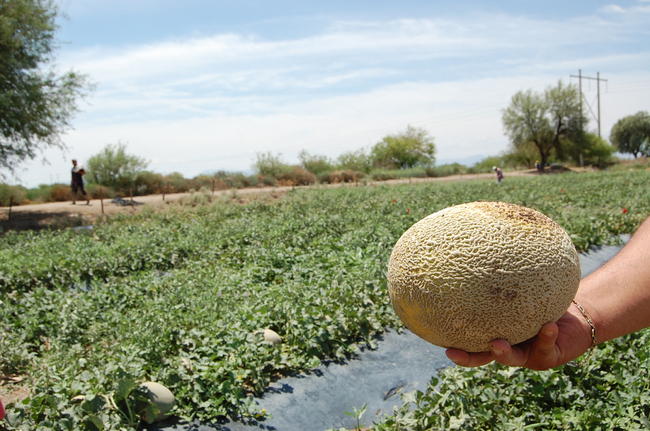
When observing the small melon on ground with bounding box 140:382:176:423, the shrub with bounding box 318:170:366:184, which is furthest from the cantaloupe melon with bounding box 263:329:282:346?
the shrub with bounding box 318:170:366:184

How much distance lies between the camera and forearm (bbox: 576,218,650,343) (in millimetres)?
2016

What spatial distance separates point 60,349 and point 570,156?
5281cm

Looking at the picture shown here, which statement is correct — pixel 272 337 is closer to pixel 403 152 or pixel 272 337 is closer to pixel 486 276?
pixel 486 276

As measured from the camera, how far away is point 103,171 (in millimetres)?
24172

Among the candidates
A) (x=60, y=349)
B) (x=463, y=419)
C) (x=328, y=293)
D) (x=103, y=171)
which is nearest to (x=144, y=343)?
(x=60, y=349)

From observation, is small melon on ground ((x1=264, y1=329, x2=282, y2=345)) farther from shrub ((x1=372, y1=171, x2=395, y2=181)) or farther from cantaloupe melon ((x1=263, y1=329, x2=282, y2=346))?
shrub ((x1=372, y1=171, x2=395, y2=181))

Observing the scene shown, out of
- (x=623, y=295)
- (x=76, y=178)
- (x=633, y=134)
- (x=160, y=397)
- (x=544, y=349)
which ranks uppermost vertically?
(x=633, y=134)

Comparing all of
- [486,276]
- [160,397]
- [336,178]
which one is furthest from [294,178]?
[486,276]

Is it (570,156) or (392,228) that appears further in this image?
(570,156)

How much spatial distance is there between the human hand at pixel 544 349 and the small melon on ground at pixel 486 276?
0.05 metres

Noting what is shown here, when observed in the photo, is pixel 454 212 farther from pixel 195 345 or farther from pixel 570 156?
pixel 570 156

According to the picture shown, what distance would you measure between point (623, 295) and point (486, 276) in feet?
2.61

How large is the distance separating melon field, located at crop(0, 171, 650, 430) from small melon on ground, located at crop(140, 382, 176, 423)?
8cm

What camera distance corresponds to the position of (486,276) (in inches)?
66.7
